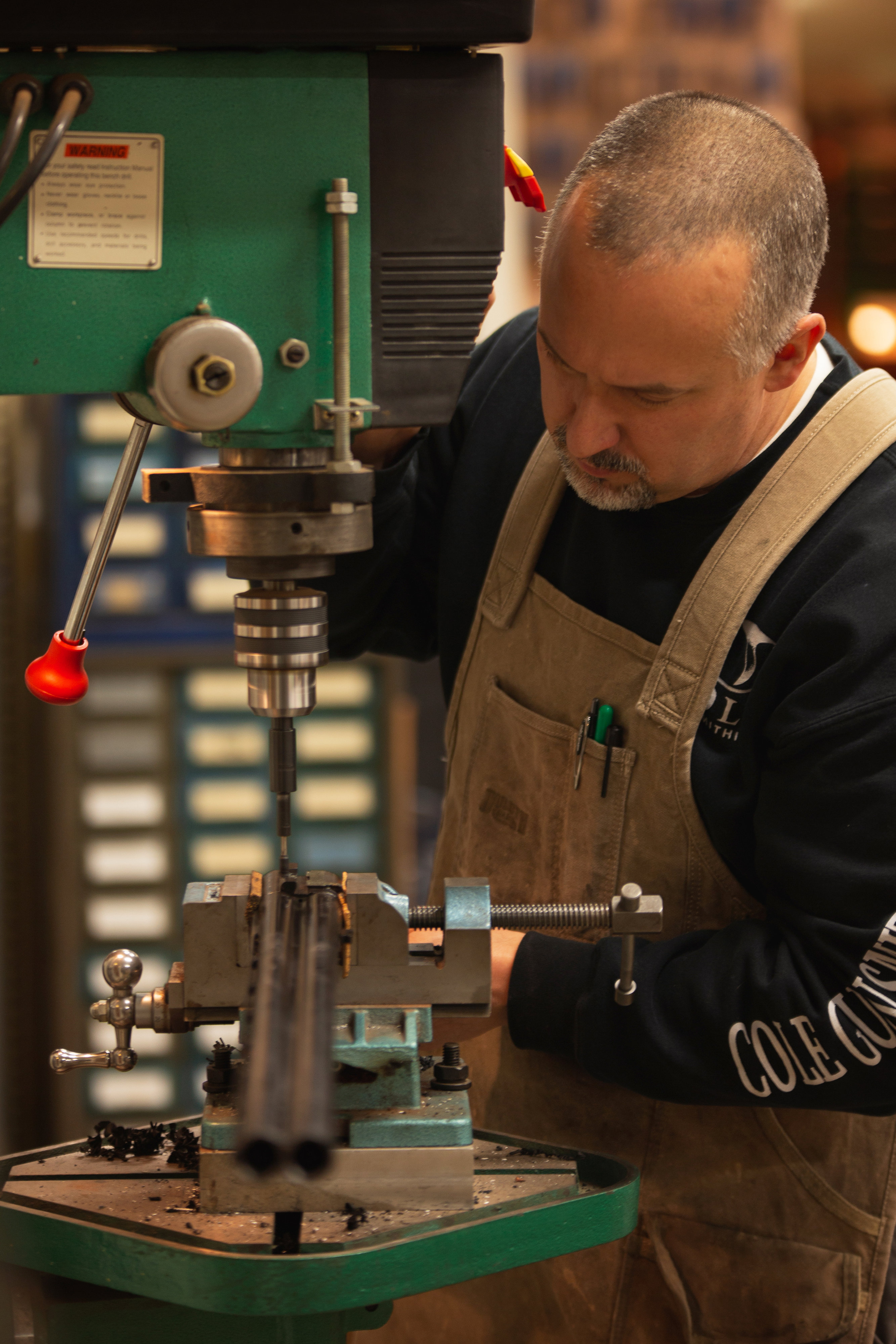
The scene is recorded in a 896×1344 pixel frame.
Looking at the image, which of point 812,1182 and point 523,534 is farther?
point 523,534

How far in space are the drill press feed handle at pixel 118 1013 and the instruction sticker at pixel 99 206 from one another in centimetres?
50

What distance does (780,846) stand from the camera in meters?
1.15

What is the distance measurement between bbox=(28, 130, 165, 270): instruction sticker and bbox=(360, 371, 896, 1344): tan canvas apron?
588mm

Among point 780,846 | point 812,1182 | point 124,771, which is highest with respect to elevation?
point 124,771

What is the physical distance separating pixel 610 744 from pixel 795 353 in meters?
0.39

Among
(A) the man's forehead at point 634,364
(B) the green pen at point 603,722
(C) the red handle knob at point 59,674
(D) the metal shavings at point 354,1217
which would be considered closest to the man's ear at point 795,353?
(A) the man's forehead at point 634,364

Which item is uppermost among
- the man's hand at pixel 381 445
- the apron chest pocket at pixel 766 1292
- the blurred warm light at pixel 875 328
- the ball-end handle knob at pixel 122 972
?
the blurred warm light at pixel 875 328

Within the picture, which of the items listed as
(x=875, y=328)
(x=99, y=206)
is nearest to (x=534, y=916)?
(x=99, y=206)

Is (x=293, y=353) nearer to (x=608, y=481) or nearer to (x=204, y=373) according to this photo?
(x=204, y=373)

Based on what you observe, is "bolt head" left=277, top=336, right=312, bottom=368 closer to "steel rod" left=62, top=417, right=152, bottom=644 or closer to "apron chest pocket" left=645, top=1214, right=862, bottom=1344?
"steel rod" left=62, top=417, right=152, bottom=644

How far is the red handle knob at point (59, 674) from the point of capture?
1.06m

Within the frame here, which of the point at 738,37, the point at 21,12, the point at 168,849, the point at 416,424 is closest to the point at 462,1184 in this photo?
the point at 416,424

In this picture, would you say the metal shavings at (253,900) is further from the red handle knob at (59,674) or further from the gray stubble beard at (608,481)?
the gray stubble beard at (608,481)

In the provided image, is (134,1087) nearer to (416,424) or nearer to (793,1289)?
(793,1289)
